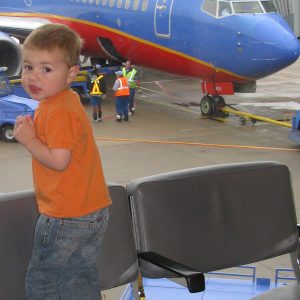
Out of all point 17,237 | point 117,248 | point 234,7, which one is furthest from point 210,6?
point 17,237

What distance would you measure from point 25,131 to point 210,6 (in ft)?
35.8

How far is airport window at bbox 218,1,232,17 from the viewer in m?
12.9

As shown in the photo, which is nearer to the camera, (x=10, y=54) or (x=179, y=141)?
(x=179, y=141)

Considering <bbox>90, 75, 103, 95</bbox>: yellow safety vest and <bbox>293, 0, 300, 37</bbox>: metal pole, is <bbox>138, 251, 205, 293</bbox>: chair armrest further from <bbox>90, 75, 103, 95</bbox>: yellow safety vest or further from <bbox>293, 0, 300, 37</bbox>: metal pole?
<bbox>293, 0, 300, 37</bbox>: metal pole

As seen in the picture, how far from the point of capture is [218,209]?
3812 mm

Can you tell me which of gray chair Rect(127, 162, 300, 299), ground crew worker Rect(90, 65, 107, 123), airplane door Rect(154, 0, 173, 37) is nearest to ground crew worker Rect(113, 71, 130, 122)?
ground crew worker Rect(90, 65, 107, 123)

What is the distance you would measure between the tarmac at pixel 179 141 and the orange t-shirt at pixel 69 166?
364cm

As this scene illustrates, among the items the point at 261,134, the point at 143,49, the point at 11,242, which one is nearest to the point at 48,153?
the point at 11,242

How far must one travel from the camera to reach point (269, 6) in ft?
43.1

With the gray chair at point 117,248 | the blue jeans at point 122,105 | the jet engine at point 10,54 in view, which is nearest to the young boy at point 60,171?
the gray chair at point 117,248

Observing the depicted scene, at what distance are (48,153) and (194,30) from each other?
428 inches

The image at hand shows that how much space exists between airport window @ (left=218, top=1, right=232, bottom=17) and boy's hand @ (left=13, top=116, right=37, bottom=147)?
10.6 meters

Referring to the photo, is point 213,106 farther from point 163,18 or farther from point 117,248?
point 117,248

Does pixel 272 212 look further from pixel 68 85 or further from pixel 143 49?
pixel 143 49
